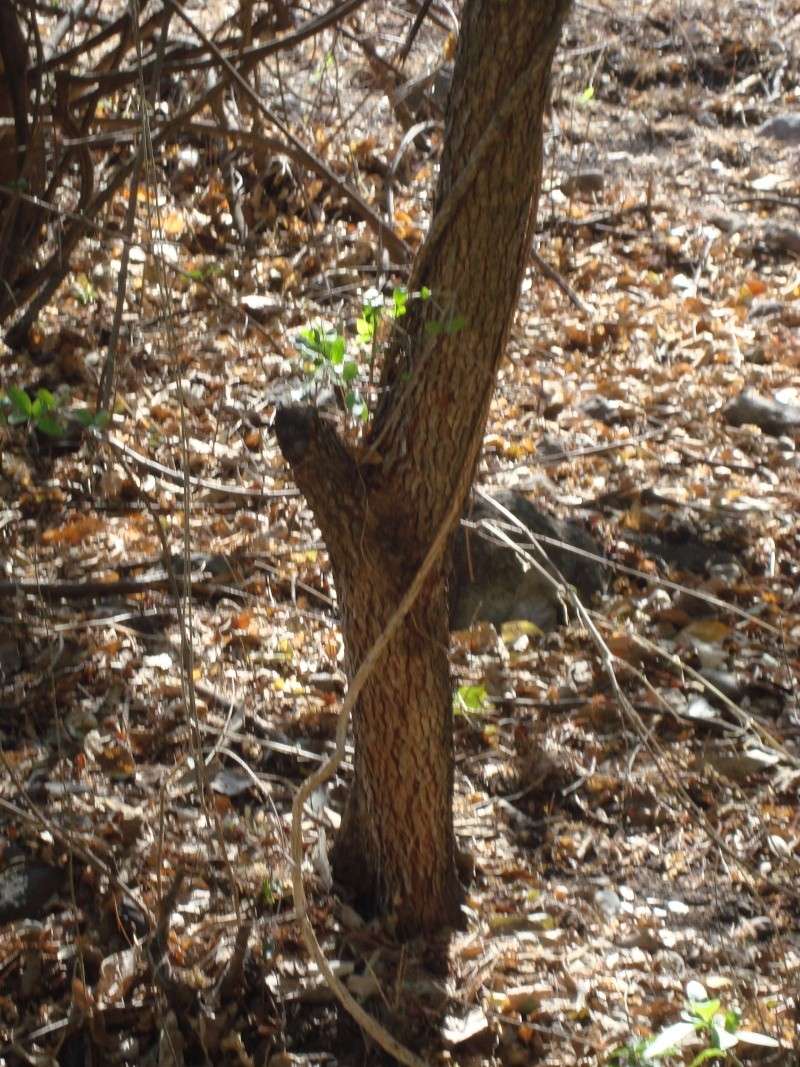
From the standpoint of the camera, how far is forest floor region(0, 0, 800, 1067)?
2.66m

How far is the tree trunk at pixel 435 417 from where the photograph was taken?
218 cm

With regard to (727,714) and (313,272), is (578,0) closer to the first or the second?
(313,272)

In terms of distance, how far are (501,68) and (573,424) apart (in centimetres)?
278

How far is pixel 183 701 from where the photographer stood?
3398 mm

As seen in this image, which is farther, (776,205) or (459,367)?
(776,205)

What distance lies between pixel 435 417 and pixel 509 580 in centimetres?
164

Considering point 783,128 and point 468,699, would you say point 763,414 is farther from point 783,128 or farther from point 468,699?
point 783,128

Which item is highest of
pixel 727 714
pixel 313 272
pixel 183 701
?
pixel 313 272

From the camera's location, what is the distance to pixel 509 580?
12.8 feet

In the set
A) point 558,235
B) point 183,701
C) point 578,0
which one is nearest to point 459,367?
point 183,701

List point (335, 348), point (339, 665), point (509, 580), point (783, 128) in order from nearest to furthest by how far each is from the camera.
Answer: point (335, 348)
point (339, 665)
point (509, 580)
point (783, 128)

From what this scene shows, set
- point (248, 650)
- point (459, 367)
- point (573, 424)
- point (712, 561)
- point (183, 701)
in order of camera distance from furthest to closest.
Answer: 1. point (573, 424)
2. point (712, 561)
3. point (248, 650)
4. point (183, 701)
5. point (459, 367)

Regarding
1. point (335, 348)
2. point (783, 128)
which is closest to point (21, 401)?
point (335, 348)

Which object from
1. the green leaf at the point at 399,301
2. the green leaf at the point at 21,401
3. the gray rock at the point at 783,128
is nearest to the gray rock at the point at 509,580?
the green leaf at the point at 399,301
